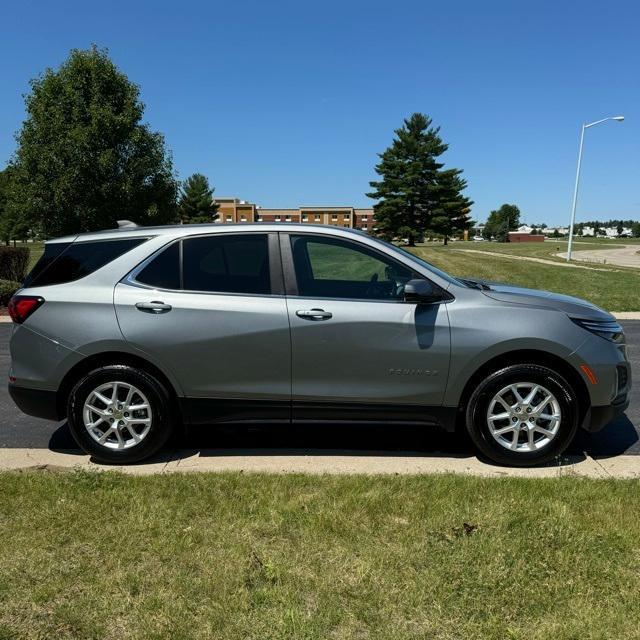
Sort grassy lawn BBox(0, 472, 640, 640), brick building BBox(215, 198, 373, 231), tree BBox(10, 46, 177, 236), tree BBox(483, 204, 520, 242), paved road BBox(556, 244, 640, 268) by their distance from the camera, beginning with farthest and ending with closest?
1. tree BBox(483, 204, 520, 242)
2. brick building BBox(215, 198, 373, 231)
3. paved road BBox(556, 244, 640, 268)
4. tree BBox(10, 46, 177, 236)
5. grassy lawn BBox(0, 472, 640, 640)

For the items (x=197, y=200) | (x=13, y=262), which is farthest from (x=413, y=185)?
(x=13, y=262)

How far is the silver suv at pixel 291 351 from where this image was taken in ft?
13.2

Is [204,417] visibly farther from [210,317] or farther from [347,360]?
[347,360]

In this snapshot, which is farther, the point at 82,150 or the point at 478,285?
the point at 82,150

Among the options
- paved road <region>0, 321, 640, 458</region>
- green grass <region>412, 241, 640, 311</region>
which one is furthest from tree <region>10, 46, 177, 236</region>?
paved road <region>0, 321, 640, 458</region>

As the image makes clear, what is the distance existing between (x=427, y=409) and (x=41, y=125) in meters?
24.7

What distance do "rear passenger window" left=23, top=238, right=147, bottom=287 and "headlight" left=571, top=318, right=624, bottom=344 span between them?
3346 mm

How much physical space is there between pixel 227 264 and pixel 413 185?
5191 cm

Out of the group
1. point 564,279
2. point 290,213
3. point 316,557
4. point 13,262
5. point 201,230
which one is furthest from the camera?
point 290,213

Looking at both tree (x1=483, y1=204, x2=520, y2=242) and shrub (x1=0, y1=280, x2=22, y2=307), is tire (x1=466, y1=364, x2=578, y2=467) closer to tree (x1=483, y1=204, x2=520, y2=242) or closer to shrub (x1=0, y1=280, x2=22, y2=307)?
shrub (x1=0, y1=280, x2=22, y2=307)

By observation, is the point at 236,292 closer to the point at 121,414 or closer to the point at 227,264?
the point at 227,264

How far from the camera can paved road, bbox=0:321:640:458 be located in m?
4.57

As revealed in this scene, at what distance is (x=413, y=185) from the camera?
53.8 metres

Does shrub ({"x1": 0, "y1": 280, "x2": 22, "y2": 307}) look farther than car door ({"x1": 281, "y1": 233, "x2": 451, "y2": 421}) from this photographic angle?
Yes
